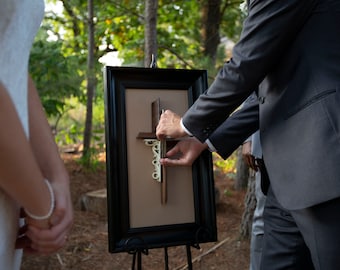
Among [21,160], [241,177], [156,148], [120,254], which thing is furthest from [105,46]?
[21,160]

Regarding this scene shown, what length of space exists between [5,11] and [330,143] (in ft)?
3.01

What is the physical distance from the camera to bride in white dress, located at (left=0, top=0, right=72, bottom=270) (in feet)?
2.25

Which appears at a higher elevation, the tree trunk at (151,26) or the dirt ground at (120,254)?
the tree trunk at (151,26)

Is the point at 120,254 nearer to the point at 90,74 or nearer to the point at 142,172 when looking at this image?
the point at 142,172

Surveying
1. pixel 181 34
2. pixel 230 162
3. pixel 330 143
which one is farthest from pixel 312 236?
pixel 181 34

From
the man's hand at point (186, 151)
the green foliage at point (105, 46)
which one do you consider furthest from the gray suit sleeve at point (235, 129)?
the green foliage at point (105, 46)

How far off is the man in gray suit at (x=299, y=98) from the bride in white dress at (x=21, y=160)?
66 centimetres

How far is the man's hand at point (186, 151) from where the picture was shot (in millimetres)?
1708

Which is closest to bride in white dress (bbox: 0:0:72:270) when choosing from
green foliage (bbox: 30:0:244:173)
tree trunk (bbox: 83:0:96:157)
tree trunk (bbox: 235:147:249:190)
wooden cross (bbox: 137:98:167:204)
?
wooden cross (bbox: 137:98:167:204)

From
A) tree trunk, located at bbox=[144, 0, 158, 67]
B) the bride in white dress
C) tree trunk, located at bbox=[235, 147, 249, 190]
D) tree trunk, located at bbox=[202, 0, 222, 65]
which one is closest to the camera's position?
the bride in white dress

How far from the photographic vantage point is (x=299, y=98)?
1.22 meters

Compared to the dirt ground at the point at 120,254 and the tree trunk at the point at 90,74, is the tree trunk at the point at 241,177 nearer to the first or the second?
the dirt ground at the point at 120,254

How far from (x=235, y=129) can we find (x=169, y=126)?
0.31m

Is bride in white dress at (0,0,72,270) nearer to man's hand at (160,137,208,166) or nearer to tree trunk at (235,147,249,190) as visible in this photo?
man's hand at (160,137,208,166)
